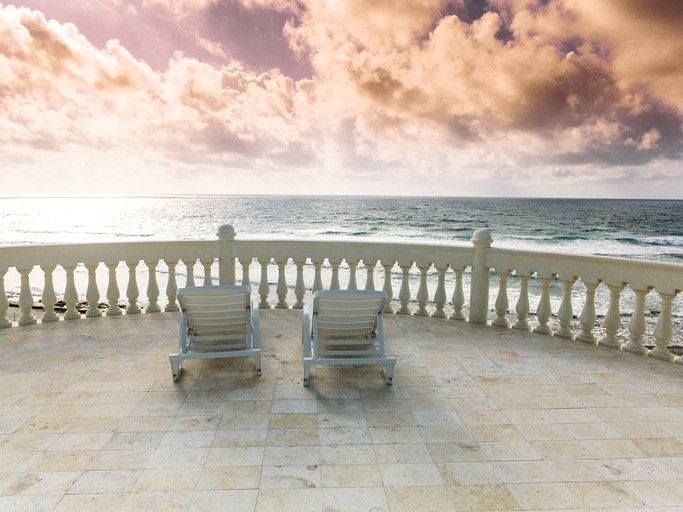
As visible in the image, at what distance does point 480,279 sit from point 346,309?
283 cm

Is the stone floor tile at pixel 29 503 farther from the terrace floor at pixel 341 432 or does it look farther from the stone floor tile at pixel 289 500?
the stone floor tile at pixel 289 500

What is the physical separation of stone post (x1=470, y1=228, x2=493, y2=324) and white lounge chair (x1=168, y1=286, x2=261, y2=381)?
11.0ft

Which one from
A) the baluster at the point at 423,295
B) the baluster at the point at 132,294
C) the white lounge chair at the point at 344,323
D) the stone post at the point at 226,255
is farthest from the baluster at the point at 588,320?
the baluster at the point at 132,294

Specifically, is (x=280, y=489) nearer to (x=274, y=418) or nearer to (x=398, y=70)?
(x=274, y=418)

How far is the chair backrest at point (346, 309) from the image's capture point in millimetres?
3941

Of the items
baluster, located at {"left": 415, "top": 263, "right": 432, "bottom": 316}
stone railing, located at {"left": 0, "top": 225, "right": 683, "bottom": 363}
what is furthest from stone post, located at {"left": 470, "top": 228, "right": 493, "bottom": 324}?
baluster, located at {"left": 415, "top": 263, "right": 432, "bottom": 316}

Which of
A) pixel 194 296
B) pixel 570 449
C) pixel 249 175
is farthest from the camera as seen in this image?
pixel 249 175

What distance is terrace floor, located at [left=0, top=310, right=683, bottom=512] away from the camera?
2.38 m

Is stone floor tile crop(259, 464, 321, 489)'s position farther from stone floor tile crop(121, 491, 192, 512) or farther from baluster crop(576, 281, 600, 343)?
baluster crop(576, 281, 600, 343)

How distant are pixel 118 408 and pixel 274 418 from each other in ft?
4.41

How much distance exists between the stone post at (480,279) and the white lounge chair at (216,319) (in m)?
3.35

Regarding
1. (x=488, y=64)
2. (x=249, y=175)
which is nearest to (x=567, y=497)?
(x=488, y=64)

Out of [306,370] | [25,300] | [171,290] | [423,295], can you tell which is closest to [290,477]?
[306,370]

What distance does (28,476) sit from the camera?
251 centimetres
